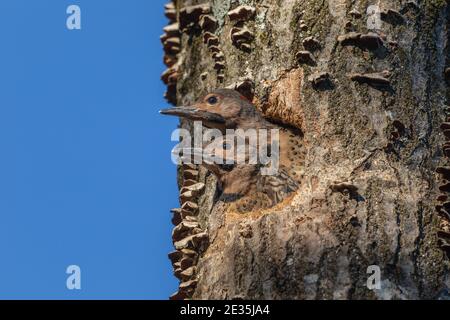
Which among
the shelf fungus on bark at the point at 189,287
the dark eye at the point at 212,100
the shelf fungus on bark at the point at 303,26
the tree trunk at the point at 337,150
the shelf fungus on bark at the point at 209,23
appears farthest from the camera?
the shelf fungus on bark at the point at 209,23

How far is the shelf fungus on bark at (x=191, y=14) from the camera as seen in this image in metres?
7.32

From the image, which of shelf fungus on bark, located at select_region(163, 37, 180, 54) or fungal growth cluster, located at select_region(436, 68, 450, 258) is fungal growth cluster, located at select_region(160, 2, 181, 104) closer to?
shelf fungus on bark, located at select_region(163, 37, 180, 54)

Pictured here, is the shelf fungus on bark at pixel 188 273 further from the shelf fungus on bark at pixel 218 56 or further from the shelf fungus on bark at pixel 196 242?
the shelf fungus on bark at pixel 218 56

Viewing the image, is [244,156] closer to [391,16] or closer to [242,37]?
[242,37]

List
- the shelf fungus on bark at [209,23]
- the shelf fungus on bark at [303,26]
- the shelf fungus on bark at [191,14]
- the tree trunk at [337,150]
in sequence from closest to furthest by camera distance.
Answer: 1. the tree trunk at [337,150]
2. the shelf fungus on bark at [303,26]
3. the shelf fungus on bark at [209,23]
4. the shelf fungus on bark at [191,14]

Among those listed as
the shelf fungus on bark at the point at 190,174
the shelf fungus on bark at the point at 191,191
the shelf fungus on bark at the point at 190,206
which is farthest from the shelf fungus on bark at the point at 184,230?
the shelf fungus on bark at the point at 190,174

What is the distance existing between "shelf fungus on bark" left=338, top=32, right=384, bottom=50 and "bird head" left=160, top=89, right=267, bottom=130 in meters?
0.87

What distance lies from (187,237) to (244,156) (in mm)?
852

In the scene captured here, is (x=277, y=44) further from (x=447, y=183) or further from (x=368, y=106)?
(x=447, y=183)

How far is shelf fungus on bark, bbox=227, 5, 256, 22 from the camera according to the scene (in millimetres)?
6895

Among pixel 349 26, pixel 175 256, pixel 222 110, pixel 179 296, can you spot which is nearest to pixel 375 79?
pixel 349 26

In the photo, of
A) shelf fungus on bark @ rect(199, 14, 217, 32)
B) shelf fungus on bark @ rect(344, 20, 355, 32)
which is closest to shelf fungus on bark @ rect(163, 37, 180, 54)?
shelf fungus on bark @ rect(199, 14, 217, 32)
